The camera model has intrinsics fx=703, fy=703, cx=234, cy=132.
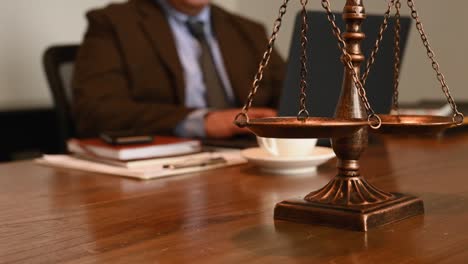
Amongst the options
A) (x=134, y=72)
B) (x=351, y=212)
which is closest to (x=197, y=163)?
(x=351, y=212)

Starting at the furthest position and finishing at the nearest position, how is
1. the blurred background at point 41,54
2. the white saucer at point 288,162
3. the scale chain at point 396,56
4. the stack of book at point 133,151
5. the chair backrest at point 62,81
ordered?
the blurred background at point 41,54 → the chair backrest at point 62,81 → the stack of book at point 133,151 → the white saucer at point 288,162 → the scale chain at point 396,56

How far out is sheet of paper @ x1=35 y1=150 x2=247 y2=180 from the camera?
47.3 inches

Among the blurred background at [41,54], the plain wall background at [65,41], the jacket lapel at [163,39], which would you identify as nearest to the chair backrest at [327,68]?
the jacket lapel at [163,39]

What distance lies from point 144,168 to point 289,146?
0.87 feet

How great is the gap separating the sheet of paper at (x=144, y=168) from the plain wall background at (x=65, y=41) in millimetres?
1373

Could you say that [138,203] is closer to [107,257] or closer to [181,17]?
[107,257]

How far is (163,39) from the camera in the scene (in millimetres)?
2303

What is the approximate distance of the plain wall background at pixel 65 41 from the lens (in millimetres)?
2707

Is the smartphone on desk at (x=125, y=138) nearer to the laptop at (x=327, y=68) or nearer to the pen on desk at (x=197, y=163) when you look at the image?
the pen on desk at (x=197, y=163)

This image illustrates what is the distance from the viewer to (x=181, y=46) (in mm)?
2385

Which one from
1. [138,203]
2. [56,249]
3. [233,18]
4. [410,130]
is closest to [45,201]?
[138,203]

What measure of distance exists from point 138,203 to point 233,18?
1.71 metres

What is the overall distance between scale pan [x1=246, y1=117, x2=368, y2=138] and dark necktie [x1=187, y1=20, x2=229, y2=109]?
67.2 inches

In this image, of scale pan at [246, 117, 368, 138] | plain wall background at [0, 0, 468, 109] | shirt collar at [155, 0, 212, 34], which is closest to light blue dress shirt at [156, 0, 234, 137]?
shirt collar at [155, 0, 212, 34]
